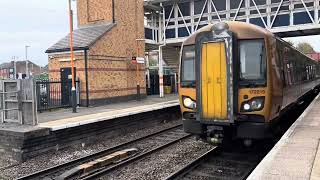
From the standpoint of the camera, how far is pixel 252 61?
311 inches

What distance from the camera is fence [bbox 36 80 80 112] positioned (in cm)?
1545

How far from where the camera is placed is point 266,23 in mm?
21734

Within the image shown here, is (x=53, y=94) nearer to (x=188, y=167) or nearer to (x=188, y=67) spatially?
(x=188, y=67)

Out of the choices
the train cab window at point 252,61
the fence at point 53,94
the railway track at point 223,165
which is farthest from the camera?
the fence at point 53,94

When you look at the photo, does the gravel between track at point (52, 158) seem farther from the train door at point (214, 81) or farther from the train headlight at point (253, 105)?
the train headlight at point (253, 105)

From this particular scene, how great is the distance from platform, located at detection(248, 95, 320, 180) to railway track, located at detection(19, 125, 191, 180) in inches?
146

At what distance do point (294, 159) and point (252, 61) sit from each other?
240cm

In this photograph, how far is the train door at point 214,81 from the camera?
7953 mm

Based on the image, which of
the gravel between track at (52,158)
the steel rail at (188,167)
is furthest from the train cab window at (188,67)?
the gravel between track at (52,158)

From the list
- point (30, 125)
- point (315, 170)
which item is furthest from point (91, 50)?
point (315, 170)

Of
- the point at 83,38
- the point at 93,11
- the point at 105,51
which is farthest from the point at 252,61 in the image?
the point at 93,11

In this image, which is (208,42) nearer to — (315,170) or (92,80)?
(315,170)

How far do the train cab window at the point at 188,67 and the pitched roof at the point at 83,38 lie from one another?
9.56m

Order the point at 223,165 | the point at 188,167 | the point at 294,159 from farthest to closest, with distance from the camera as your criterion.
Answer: the point at 223,165 < the point at 188,167 < the point at 294,159
